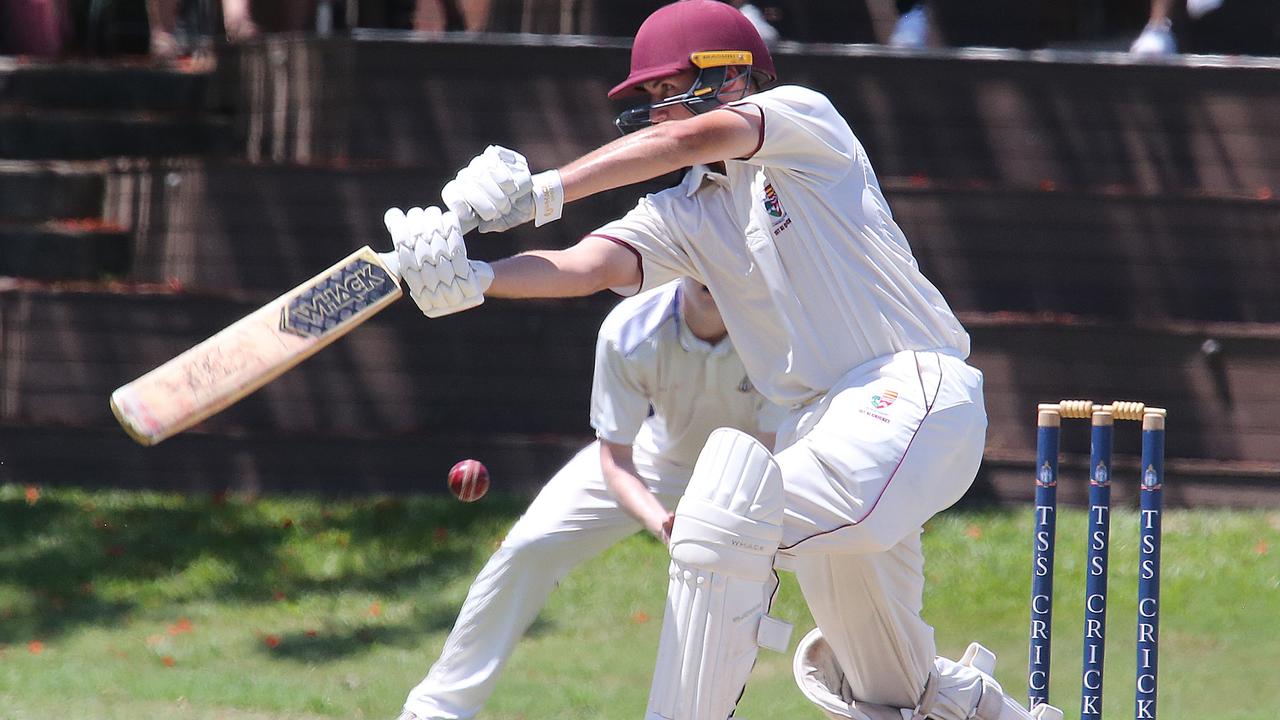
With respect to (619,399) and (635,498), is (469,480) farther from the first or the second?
(635,498)

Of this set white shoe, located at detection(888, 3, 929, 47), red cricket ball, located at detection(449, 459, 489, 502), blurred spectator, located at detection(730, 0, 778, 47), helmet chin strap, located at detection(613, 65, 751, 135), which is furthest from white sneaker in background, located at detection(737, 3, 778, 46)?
helmet chin strap, located at detection(613, 65, 751, 135)

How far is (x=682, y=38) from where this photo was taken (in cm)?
346

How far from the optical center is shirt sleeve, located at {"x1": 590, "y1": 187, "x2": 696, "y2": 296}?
136 inches

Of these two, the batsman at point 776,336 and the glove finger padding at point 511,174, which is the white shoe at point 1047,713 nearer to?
the batsman at point 776,336

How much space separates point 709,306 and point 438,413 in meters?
3.20

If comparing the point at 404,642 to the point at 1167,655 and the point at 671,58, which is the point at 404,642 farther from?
the point at 671,58

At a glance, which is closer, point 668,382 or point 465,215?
point 465,215

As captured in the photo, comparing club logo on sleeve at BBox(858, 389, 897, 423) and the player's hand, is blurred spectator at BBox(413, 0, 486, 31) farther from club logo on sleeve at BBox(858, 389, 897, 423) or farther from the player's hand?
club logo on sleeve at BBox(858, 389, 897, 423)

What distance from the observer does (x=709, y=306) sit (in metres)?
4.38

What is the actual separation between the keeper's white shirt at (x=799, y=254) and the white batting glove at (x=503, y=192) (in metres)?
0.41

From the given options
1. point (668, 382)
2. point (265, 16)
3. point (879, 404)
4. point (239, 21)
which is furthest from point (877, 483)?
point (265, 16)

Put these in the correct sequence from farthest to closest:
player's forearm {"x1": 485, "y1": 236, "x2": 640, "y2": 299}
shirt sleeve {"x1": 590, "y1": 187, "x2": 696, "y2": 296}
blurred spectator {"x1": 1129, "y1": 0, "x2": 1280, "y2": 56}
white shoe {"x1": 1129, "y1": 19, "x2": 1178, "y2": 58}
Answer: blurred spectator {"x1": 1129, "y1": 0, "x2": 1280, "y2": 56}, white shoe {"x1": 1129, "y1": 19, "x2": 1178, "y2": 58}, shirt sleeve {"x1": 590, "y1": 187, "x2": 696, "y2": 296}, player's forearm {"x1": 485, "y1": 236, "x2": 640, "y2": 299}

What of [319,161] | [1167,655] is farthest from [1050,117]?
[319,161]

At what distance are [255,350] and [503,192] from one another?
56 centimetres
